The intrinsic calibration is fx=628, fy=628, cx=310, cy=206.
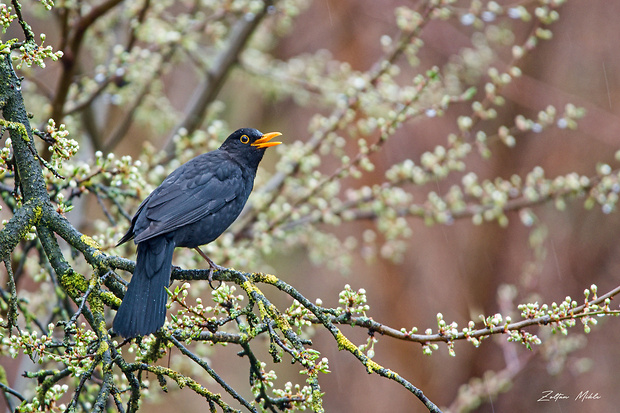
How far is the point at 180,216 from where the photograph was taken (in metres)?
3.53

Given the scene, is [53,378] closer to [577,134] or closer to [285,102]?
[577,134]

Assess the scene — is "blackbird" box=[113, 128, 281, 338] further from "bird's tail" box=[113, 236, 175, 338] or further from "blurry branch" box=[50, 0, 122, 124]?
"blurry branch" box=[50, 0, 122, 124]

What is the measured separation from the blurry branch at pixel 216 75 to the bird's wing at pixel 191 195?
154 cm

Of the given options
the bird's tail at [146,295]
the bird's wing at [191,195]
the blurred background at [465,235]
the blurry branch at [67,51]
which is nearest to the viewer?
the bird's tail at [146,295]

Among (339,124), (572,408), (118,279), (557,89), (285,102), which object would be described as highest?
(285,102)

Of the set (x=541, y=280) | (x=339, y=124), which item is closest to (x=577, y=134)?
(x=541, y=280)

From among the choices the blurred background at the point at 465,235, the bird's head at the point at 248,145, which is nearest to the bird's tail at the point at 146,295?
the bird's head at the point at 248,145

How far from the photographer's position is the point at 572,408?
7668mm

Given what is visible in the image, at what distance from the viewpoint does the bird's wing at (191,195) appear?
341 cm

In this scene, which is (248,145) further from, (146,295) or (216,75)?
(146,295)

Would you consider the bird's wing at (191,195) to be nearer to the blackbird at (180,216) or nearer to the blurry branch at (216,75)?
the blackbird at (180,216)

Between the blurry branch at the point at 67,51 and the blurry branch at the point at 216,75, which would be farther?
the blurry branch at the point at 216,75

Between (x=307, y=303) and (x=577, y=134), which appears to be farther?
(x=577, y=134)

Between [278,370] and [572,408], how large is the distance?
492cm
